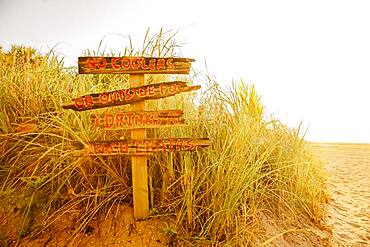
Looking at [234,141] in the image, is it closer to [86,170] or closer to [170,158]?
[170,158]

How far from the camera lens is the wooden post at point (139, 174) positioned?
2.32 meters

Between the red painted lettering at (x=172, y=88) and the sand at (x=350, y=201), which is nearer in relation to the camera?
the red painted lettering at (x=172, y=88)

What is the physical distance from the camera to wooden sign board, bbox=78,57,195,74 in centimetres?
226

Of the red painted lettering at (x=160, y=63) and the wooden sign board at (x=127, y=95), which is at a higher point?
the red painted lettering at (x=160, y=63)

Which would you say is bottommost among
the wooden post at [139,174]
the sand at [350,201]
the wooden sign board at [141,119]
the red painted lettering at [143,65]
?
the sand at [350,201]

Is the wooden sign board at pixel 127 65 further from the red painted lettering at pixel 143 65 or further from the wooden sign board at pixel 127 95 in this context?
the wooden sign board at pixel 127 95

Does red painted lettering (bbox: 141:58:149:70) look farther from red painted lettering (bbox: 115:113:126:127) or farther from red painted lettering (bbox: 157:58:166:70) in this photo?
red painted lettering (bbox: 115:113:126:127)

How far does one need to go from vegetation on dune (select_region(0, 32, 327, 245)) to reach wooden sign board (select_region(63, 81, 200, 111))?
0.27m

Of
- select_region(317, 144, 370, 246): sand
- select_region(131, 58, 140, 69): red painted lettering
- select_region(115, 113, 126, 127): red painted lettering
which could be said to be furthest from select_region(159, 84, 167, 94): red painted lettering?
select_region(317, 144, 370, 246): sand

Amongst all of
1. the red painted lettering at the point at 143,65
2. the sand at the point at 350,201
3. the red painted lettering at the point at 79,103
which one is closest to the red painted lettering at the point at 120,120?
the red painted lettering at the point at 79,103

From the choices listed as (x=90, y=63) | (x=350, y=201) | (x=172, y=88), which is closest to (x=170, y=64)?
(x=172, y=88)

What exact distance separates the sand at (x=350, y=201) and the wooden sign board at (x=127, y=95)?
87.9 inches

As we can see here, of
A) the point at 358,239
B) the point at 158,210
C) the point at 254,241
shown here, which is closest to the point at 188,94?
the point at 158,210

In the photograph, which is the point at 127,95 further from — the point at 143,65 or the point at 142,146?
the point at 142,146
